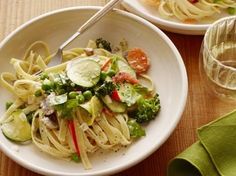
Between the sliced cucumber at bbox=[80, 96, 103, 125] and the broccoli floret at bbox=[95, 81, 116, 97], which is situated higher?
the broccoli floret at bbox=[95, 81, 116, 97]

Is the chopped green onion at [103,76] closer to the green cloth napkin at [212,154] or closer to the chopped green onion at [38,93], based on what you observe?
the chopped green onion at [38,93]

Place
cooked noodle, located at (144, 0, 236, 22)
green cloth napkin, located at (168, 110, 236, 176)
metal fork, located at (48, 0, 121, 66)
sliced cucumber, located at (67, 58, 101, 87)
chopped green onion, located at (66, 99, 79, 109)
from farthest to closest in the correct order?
1. cooked noodle, located at (144, 0, 236, 22)
2. metal fork, located at (48, 0, 121, 66)
3. sliced cucumber, located at (67, 58, 101, 87)
4. chopped green onion, located at (66, 99, 79, 109)
5. green cloth napkin, located at (168, 110, 236, 176)

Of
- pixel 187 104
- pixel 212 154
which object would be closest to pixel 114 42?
pixel 187 104

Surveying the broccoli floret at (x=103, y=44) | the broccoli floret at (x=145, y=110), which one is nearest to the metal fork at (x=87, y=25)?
the broccoli floret at (x=103, y=44)

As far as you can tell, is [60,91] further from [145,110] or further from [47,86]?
[145,110]

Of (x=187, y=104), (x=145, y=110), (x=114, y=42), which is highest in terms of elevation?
(x=114, y=42)

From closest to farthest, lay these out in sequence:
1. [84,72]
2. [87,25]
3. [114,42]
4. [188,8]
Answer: [84,72] < [87,25] < [114,42] < [188,8]

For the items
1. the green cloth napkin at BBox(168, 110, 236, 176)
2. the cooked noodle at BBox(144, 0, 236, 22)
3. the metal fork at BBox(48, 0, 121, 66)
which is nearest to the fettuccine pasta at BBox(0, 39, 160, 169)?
the metal fork at BBox(48, 0, 121, 66)

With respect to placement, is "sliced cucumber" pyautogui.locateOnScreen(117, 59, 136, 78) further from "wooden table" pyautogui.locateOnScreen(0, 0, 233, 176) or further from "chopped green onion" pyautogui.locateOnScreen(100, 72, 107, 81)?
"wooden table" pyautogui.locateOnScreen(0, 0, 233, 176)
